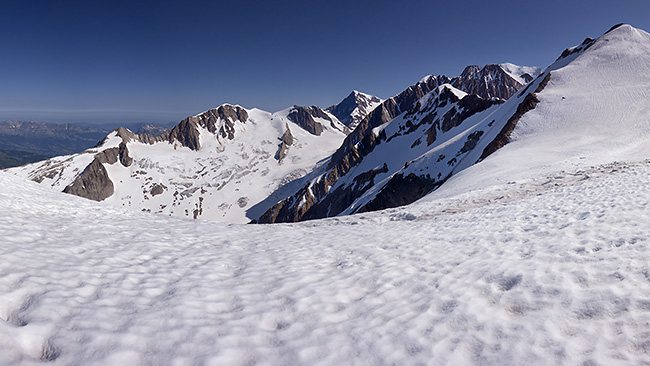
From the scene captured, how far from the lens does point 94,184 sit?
13825cm

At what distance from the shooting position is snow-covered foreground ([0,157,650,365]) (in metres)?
3.53

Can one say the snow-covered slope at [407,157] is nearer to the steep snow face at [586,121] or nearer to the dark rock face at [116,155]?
the steep snow face at [586,121]

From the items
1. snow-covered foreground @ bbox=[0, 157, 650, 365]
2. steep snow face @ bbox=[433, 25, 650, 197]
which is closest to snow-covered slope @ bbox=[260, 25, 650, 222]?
steep snow face @ bbox=[433, 25, 650, 197]

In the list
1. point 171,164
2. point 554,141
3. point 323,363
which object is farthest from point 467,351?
point 171,164

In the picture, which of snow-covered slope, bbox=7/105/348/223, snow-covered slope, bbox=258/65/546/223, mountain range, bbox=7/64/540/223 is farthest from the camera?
snow-covered slope, bbox=7/105/348/223

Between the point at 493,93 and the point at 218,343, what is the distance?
241 meters

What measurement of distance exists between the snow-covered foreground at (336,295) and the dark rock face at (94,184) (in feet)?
538

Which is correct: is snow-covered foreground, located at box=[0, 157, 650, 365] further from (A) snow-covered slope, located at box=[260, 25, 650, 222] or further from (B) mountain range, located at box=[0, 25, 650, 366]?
(A) snow-covered slope, located at box=[260, 25, 650, 222]

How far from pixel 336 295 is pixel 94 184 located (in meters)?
178

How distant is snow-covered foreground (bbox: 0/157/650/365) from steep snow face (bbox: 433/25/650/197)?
14.3 m

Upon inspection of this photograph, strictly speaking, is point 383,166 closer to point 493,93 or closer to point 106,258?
point 106,258

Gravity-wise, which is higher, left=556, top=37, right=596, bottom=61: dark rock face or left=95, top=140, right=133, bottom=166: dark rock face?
left=556, top=37, right=596, bottom=61: dark rock face

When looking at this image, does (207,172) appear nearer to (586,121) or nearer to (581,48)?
(581,48)

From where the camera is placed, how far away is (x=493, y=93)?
198125 millimetres
